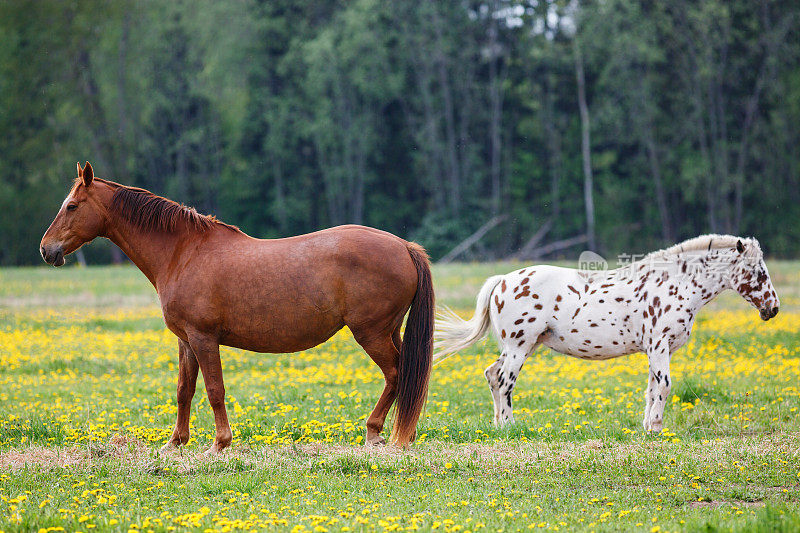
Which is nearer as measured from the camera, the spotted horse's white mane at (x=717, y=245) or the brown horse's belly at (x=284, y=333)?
the brown horse's belly at (x=284, y=333)

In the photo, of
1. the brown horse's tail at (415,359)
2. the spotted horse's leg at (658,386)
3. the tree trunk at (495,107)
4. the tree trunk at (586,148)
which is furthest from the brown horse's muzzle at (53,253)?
the tree trunk at (495,107)

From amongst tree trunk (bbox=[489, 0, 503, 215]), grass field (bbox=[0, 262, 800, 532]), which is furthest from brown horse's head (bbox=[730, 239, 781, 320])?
tree trunk (bbox=[489, 0, 503, 215])

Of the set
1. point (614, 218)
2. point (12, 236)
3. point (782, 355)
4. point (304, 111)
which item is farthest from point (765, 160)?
point (12, 236)

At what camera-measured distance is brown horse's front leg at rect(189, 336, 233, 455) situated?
7.70 metres

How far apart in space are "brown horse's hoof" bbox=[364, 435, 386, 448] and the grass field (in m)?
0.26

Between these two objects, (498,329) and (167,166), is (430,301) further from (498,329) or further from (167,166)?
(167,166)

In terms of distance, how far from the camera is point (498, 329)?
9016mm

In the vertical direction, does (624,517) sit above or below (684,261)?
below

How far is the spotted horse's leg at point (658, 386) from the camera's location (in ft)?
27.5

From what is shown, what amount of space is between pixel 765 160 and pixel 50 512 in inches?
1758

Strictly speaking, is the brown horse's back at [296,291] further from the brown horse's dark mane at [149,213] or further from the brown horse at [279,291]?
the brown horse's dark mane at [149,213]

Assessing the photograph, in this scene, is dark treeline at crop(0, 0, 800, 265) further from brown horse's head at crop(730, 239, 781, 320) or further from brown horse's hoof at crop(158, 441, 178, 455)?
brown horse's hoof at crop(158, 441, 178, 455)

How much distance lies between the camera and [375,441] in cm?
788

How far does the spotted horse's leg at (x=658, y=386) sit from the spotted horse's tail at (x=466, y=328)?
1.92 m
